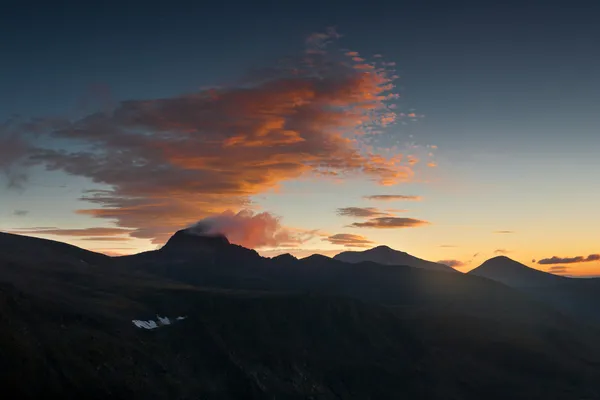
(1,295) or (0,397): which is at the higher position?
(1,295)

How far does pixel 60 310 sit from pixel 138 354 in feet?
117

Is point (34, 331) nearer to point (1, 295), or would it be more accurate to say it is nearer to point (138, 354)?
point (1, 295)

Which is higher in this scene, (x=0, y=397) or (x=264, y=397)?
(x=0, y=397)

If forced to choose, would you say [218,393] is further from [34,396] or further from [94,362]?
[34,396]

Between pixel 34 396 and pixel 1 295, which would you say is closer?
pixel 34 396

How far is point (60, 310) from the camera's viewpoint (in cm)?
19788

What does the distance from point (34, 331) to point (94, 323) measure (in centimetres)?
2940

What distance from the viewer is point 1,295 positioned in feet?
600

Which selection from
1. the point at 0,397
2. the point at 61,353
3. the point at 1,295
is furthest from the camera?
the point at 1,295

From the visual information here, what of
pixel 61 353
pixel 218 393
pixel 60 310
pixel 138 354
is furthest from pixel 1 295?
pixel 218 393

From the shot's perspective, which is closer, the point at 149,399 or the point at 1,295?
the point at 149,399

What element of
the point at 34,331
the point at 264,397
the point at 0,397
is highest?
the point at 34,331

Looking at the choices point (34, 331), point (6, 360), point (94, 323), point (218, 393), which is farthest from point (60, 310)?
point (218, 393)

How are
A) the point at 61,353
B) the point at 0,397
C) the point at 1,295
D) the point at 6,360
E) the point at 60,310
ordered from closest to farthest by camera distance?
the point at 0,397, the point at 6,360, the point at 61,353, the point at 1,295, the point at 60,310
